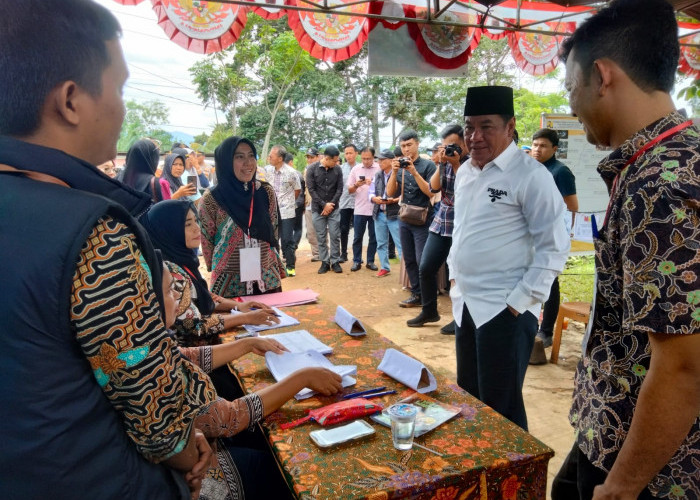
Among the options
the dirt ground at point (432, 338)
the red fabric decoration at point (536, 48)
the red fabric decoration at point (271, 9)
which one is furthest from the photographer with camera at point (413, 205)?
the red fabric decoration at point (271, 9)

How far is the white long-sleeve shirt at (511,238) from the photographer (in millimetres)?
1945

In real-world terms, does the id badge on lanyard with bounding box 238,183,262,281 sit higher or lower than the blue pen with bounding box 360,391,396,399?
higher

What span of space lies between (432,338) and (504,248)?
95.9 inches

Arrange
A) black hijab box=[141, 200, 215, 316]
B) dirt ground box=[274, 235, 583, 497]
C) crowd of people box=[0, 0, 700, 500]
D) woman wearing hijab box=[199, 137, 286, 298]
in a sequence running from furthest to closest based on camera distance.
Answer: woman wearing hijab box=[199, 137, 286, 298]
dirt ground box=[274, 235, 583, 497]
black hijab box=[141, 200, 215, 316]
crowd of people box=[0, 0, 700, 500]

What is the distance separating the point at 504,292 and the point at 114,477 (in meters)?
1.65

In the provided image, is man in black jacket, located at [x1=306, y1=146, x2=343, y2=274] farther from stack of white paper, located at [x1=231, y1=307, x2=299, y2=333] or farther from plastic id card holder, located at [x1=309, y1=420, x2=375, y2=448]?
plastic id card holder, located at [x1=309, y1=420, x2=375, y2=448]

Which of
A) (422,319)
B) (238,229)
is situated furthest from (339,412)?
(422,319)

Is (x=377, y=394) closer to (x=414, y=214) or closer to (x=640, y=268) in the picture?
(x=640, y=268)

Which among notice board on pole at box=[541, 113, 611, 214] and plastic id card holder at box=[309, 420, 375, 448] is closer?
plastic id card holder at box=[309, 420, 375, 448]

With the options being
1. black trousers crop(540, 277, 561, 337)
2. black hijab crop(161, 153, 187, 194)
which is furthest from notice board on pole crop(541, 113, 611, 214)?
black hijab crop(161, 153, 187, 194)

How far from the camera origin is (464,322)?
7.23 ft

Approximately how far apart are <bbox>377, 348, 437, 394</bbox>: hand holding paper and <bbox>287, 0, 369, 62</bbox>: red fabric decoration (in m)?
2.95

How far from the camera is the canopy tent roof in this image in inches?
131

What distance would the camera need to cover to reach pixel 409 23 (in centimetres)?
390
